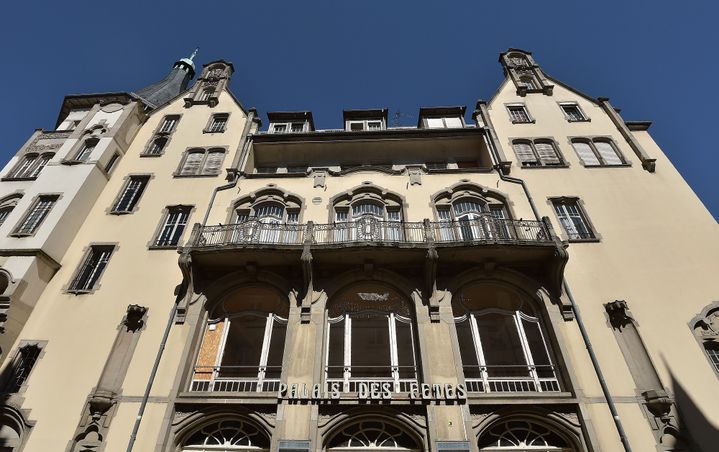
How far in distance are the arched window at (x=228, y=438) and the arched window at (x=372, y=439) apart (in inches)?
84.9

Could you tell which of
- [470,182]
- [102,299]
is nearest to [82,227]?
[102,299]

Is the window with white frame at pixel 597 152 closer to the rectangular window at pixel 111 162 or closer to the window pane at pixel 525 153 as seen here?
the window pane at pixel 525 153

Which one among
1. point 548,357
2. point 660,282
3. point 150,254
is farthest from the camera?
point 150,254

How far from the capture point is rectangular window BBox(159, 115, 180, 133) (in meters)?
25.0

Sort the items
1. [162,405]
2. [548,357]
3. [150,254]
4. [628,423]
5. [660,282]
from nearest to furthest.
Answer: [628,423] → [162,405] → [548,357] → [660,282] → [150,254]

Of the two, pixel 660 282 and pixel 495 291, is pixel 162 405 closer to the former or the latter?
pixel 495 291

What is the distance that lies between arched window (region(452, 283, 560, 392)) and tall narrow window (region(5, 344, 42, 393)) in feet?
48.0

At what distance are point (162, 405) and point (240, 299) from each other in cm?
456

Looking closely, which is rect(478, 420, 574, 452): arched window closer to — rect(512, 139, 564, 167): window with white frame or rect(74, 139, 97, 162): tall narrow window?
rect(512, 139, 564, 167): window with white frame

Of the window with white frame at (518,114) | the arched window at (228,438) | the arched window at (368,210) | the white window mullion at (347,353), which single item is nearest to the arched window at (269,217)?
the arched window at (368,210)

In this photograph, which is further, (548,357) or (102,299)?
(102,299)

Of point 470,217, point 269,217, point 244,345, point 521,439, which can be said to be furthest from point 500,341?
point 269,217

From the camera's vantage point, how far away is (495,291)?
16141mm

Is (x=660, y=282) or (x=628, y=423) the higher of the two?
(x=660, y=282)
